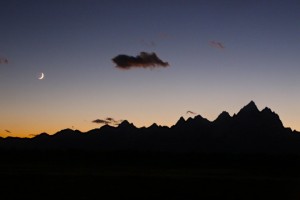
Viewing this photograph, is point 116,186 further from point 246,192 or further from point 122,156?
point 122,156

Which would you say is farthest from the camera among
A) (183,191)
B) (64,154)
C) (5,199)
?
(64,154)

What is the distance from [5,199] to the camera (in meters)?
33.2

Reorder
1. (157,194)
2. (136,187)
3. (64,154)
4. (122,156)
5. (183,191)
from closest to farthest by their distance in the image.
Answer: (157,194)
(183,191)
(136,187)
(122,156)
(64,154)

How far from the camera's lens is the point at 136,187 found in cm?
4491

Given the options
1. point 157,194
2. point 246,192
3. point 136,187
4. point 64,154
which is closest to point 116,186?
point 136,187

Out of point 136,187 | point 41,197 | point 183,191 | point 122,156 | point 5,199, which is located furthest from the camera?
point 122,156

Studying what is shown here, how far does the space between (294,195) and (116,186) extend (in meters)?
19.6

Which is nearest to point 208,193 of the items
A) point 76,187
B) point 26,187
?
point 76,187

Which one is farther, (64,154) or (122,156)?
(64,154)

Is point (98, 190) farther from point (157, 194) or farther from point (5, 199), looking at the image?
point (5, 199)

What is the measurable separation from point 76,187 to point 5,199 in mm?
11173

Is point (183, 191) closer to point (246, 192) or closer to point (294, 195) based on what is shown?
point (246, 192)

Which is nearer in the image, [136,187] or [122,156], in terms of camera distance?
[136,187]

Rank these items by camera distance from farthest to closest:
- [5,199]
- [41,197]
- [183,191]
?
1. [183,191]
2. [41,197]
3. [5,199]
